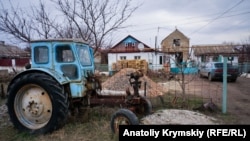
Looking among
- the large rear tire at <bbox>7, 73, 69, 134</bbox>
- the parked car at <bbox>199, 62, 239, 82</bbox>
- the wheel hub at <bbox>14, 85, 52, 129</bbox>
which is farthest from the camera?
the parked car at <bbox>199, 62, 239, 82</bbox>

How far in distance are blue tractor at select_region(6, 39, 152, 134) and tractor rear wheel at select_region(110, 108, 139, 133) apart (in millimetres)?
27

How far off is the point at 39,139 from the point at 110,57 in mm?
27216

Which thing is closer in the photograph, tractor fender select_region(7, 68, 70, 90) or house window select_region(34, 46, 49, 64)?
tractor fender select_region(7, 68, 70, 90)

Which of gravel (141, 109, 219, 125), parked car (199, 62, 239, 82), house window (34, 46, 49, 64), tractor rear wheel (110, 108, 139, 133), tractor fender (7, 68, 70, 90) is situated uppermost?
house window (34, 46, 49, 64)

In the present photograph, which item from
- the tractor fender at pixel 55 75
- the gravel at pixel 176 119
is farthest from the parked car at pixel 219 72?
the tractor fender at pixel 55 75

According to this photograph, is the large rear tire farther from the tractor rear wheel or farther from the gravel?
the gravel

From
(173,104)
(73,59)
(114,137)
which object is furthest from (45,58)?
(173,104)

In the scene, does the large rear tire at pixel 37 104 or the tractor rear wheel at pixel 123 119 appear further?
the large rear tire at pixel 37 104

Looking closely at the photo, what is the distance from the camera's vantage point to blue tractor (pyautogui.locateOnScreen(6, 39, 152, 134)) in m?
5.16

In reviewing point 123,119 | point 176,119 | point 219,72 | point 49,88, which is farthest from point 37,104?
point 219,72

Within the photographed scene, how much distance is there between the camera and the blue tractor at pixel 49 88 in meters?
5.16

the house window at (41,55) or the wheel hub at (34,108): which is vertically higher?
the house window at (41,55)

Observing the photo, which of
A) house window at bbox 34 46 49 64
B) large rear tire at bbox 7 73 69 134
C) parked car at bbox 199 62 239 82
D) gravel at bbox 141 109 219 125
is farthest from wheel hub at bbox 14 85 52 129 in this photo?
parked car at bbox 199 62 239 82

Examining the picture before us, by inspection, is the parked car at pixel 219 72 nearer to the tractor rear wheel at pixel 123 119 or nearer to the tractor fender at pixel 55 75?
the tractor rear wheel at pixel 123 119
